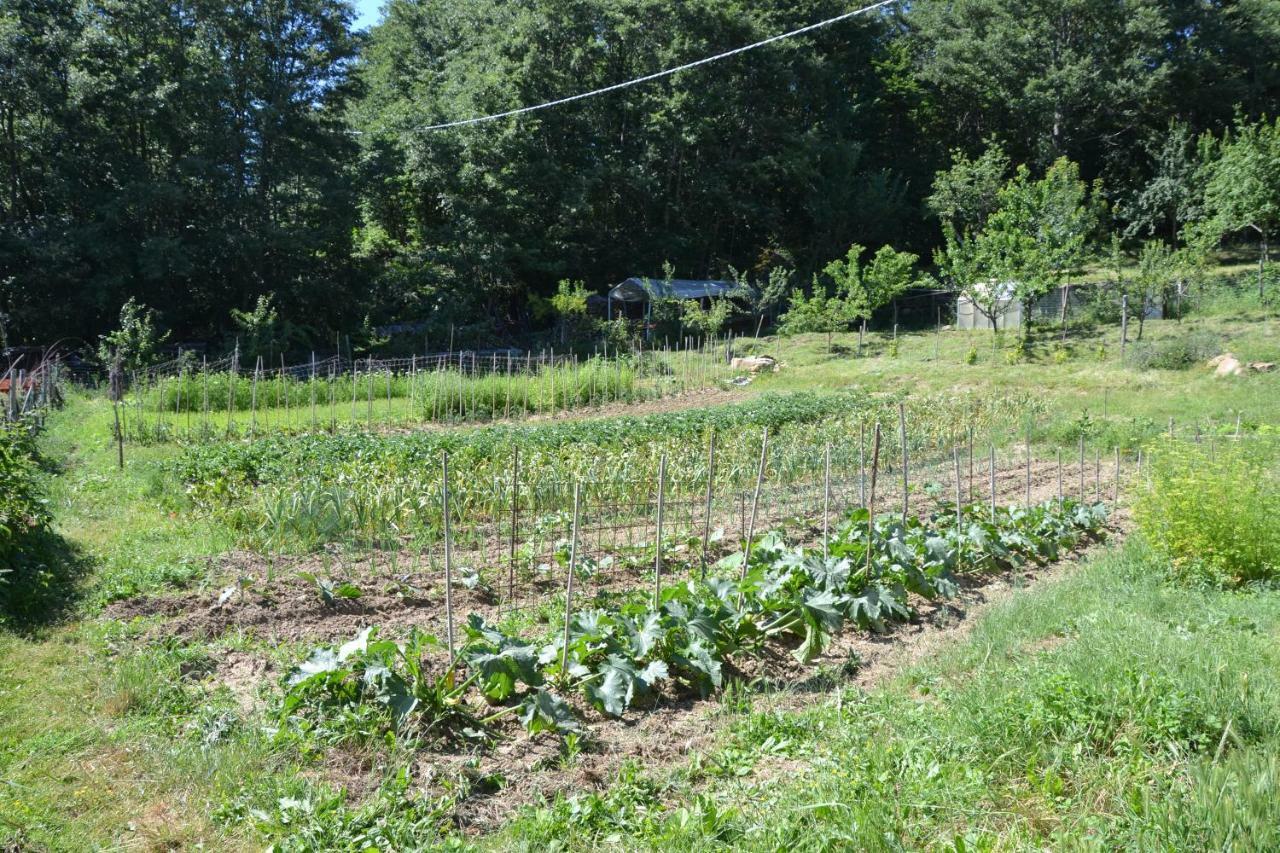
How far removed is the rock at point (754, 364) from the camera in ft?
82.9

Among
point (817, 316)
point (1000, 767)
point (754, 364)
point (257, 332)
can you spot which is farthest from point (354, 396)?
point (817, 316)

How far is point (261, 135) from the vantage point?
94.0 feet

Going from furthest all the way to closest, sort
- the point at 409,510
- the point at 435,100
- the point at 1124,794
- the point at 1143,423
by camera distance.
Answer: the point at 435,100
the point at 1143,423
the point at 409,510
the point at 1124,794

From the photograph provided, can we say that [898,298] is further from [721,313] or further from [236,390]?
[236,390]

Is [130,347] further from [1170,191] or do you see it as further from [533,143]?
[1170,191]

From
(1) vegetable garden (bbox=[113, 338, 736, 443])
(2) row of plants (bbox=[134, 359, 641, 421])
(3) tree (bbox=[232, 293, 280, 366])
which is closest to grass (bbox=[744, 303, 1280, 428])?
(1) vegetable garden (bbox=[113, 338, 736, 443])

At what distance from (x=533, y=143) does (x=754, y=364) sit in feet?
45.5

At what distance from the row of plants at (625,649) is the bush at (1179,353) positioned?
16.7 metres

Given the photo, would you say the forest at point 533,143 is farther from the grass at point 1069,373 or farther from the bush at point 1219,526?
the bush at point 1219,526

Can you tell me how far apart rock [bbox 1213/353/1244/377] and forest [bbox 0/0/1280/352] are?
9.66 metres

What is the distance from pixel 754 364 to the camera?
2547 cm

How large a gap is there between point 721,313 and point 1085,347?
1126 centimetres

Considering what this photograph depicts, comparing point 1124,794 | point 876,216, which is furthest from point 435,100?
point 1124,794

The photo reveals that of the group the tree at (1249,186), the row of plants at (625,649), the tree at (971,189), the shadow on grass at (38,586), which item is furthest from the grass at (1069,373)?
the shadow on grass at (38,586)
